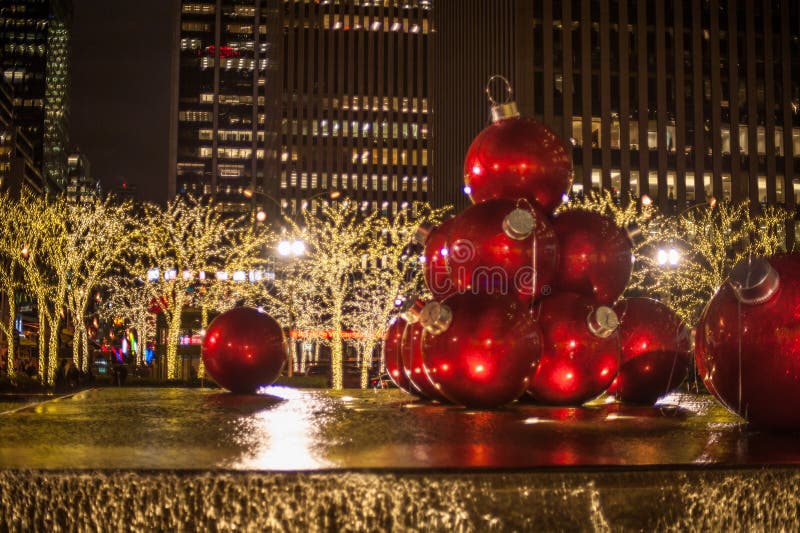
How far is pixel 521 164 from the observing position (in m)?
7.99

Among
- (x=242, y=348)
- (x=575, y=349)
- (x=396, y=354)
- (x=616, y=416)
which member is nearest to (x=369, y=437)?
(x=616, y=416)

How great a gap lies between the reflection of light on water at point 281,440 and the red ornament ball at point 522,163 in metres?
2.77

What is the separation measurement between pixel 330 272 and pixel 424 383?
1090 inches

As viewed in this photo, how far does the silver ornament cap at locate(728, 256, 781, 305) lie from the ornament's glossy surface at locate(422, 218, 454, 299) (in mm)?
3034

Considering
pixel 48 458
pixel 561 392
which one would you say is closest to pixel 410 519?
pixel 48 458

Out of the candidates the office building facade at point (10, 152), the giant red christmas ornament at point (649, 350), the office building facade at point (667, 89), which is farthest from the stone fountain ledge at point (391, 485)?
the office building facade at point (10, 152)

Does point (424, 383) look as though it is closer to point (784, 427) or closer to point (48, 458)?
point (784, 427)

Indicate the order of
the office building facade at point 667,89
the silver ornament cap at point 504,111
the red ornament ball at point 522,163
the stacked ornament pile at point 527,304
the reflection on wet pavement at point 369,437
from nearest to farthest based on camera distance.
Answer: the reflection on wet pavement at point 369,437 < the stacked ornament pile at point 527,304 < the red ornament ball at point 522,163 < the silver ornament cap at point 504,111 < the office building facade at point 667,89

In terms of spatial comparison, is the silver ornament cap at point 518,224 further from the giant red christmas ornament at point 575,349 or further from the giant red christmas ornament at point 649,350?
the giant red christmas ornament at point 649,350

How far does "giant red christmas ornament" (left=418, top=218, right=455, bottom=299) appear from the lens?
8.14 metres

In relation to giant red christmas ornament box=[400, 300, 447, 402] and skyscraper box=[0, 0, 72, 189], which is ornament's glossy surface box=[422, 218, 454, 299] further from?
skyscraper box=[0, 0, 72, 189]

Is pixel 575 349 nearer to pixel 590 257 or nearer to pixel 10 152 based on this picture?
pixel 590 257

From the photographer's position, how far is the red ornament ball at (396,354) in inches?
344

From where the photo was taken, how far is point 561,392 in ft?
24.8
